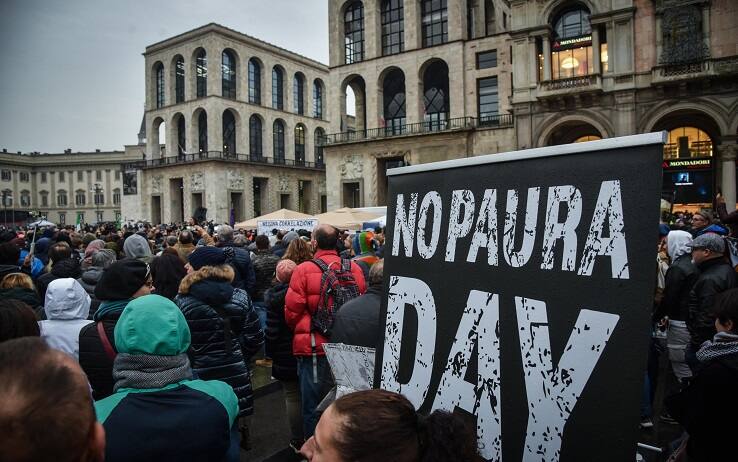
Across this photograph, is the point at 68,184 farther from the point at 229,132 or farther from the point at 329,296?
the point at 329,296

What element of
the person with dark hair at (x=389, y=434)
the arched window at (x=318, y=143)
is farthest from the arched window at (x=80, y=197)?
the person with dark hair at (x=389, y=434)

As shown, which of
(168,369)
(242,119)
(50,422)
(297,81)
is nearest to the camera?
(50,422)

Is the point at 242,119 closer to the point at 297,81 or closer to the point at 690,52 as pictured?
the point at 297,81

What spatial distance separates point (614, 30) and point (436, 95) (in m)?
12.8

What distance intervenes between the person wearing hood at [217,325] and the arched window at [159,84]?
52978 millimetres

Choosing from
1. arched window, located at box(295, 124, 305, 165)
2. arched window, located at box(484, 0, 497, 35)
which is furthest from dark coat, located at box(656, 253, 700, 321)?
arched window, located at box(295, 124, 305, 165)

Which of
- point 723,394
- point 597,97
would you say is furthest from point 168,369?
point 597,97

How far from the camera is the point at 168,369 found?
2.26 meters

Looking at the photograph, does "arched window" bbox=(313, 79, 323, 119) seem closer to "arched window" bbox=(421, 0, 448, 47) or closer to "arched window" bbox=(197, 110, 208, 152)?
"arched window" bbox=(197, 110, 208, 152)

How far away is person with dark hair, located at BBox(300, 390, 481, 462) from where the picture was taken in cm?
134

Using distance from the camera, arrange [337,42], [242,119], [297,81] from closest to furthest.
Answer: [337,42], [242,119], [297,81]

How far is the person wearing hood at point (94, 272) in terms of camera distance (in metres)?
5.31

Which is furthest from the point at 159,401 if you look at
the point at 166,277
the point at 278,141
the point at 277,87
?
the point at 277,87

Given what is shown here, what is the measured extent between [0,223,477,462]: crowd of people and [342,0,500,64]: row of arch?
30929 mm
